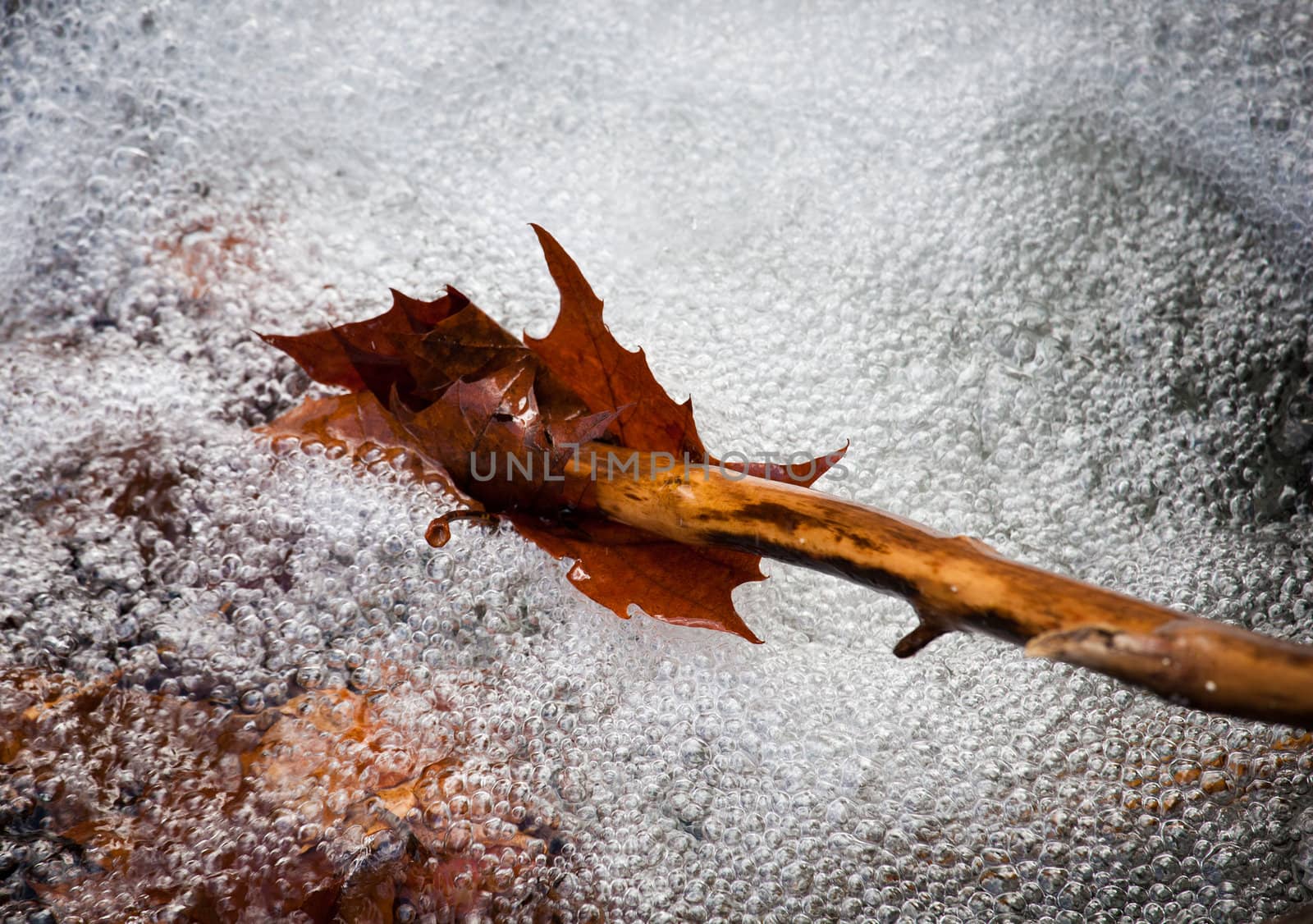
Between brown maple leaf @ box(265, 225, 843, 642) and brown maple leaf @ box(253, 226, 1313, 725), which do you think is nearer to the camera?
brown maple leaf @ box(253, 226, 1313, 725)

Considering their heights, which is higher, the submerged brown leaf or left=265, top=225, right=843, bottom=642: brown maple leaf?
left=265, top=225, right=843, bottom=642: brown maple leaf

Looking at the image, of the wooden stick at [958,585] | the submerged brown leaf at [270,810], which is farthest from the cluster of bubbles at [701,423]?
the wooden stick at [958,585]

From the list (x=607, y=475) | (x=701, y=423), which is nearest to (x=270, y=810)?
(x=607, y=475)

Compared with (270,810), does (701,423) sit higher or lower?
higher

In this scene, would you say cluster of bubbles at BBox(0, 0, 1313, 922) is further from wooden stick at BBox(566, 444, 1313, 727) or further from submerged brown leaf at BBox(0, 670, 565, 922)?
wooden stick at BBox(566, 444, 1313, 727)

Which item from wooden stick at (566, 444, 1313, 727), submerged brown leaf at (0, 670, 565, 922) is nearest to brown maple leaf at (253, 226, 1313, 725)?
wooden stick at (566, 444, 1313, 727)

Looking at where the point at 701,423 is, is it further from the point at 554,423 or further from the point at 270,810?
the point at 270,810

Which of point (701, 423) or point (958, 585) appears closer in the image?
point (958, 585)
